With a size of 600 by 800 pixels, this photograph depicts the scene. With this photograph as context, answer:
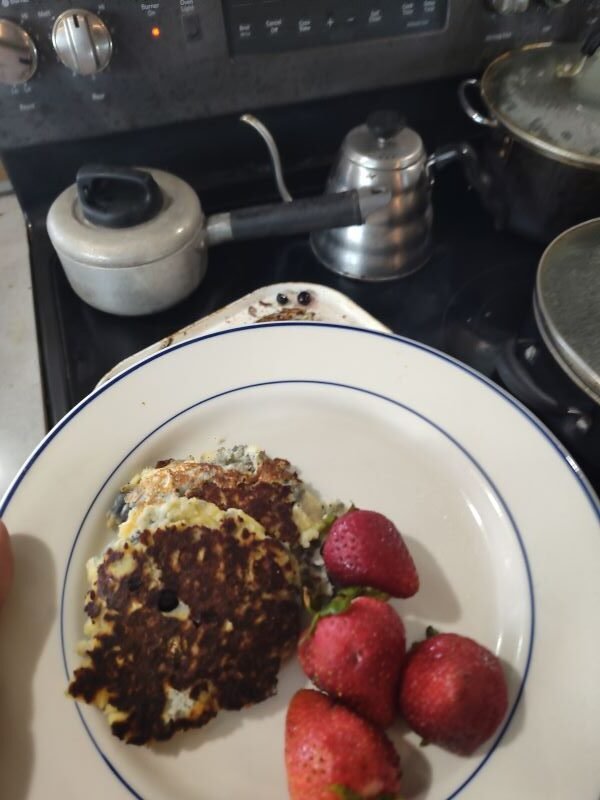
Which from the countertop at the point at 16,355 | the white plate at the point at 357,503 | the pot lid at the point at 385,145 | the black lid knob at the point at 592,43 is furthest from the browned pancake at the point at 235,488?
the black lid knob at the point at 592,43

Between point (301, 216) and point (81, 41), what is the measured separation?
0.31 metres

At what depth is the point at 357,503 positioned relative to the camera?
70 cm

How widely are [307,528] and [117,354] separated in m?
0.35

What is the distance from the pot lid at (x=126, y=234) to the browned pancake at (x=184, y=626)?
338mm

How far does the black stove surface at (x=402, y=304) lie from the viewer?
0.80 meters

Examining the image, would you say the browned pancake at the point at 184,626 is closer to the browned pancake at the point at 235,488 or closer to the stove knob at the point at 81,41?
the browned pancake at the point at 235,488

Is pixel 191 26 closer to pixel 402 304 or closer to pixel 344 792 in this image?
pixel 402 304

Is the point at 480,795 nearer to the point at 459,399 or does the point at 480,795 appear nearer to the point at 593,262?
the point at 459,399

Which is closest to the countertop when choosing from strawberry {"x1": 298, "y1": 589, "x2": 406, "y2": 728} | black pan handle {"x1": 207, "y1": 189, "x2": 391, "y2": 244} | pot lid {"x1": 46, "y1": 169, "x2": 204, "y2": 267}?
pot lid {"x1": 46, "y1": 169, "x2": 204, "y2": 267}

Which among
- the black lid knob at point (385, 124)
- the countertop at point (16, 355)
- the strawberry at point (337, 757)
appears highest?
the black lid knob at point (385, 124)

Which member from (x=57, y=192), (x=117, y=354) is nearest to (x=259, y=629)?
(x=117, y=354)

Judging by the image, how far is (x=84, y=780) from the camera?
0.52 meters

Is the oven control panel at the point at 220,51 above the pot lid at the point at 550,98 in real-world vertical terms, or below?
above

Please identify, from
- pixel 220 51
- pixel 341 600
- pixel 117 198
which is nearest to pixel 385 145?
pixel 220 51
